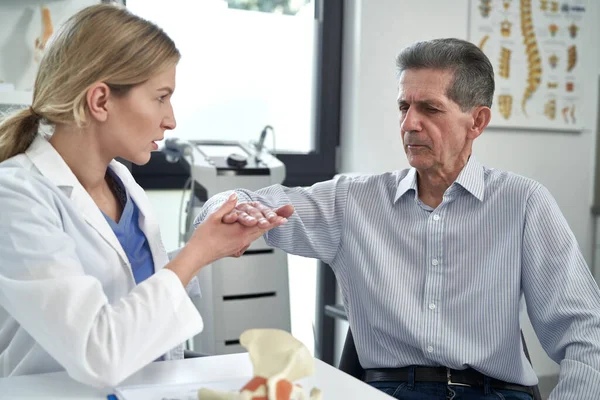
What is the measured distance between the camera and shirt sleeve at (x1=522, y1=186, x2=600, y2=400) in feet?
4.77

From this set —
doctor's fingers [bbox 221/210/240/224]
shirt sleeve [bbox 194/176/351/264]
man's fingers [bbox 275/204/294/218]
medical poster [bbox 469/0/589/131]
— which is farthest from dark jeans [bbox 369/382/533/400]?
medical poster [bbox 469/0/589/131]

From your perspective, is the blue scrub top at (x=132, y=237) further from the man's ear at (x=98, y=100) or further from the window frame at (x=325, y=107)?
the window frame at (x=325, y=107)

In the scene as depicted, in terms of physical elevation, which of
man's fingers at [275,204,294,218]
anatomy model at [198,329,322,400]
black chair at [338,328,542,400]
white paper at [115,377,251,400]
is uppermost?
man's fingers at [275,204,294,218]

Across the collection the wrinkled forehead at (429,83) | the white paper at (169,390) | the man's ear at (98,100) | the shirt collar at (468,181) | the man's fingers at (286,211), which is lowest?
the white paper at (169,390)

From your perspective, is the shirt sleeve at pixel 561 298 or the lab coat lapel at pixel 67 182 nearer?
the lab coat lapel at pixel 67 182

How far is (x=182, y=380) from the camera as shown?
1.13 m

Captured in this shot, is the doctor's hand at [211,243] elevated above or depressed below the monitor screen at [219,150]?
below

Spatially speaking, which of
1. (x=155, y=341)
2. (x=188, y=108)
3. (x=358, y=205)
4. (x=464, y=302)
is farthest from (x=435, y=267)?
(x=188, y=108)

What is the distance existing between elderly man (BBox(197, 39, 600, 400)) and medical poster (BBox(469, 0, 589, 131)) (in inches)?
59.4

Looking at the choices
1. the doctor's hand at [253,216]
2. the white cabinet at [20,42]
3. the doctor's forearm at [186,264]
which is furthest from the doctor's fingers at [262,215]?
the white cabinet at [20,42]

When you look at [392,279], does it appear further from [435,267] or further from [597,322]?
[597,322]

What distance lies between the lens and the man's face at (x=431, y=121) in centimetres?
177

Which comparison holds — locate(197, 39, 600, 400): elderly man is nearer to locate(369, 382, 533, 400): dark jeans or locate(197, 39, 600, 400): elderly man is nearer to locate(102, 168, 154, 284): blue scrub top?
locate(369, 382, 533, 400): dark jeans

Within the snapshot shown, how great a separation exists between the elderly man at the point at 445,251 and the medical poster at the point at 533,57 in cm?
151
